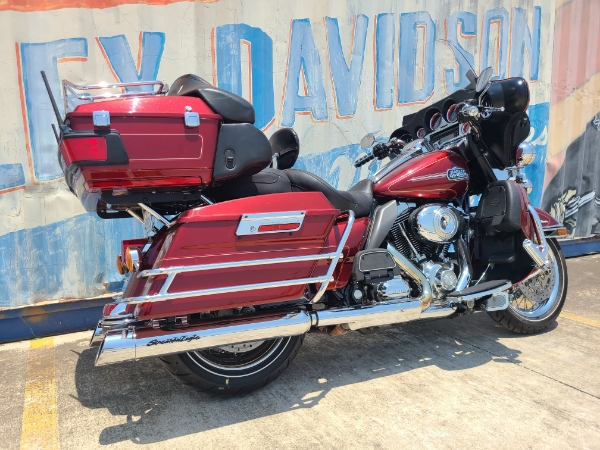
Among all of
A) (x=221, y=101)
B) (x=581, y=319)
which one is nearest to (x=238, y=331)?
(x=221, y=101)

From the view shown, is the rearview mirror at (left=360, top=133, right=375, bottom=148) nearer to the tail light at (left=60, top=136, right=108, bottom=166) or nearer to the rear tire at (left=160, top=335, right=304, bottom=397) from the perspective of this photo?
the rear tire at (left=160, top=335, right=304, bottom=397)

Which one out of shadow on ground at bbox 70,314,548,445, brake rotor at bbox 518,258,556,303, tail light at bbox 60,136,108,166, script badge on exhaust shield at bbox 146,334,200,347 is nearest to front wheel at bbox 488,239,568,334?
brake rotor at bbox 518,258,556,303

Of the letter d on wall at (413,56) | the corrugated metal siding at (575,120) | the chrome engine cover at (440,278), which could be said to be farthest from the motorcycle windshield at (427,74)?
the chrome engine cover at (440,278)

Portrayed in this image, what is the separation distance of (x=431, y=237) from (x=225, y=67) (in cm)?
225

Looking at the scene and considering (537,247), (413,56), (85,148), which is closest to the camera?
(85,148)

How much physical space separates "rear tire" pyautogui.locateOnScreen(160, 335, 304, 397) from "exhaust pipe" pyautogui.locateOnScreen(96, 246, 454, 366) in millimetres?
228

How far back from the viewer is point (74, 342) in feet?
11.0

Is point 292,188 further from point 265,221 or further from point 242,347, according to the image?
point 242,347

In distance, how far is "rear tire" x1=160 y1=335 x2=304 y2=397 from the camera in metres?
2.28

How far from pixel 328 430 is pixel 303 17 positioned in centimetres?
332

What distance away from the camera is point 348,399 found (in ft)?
7.90

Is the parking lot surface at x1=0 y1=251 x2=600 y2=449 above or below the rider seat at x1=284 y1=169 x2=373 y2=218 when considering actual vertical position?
below

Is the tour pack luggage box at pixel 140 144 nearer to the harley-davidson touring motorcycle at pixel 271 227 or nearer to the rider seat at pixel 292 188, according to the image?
the harley-davidson touring motorcycle at pixel 271 227

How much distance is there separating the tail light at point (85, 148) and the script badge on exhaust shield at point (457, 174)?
1910mm
